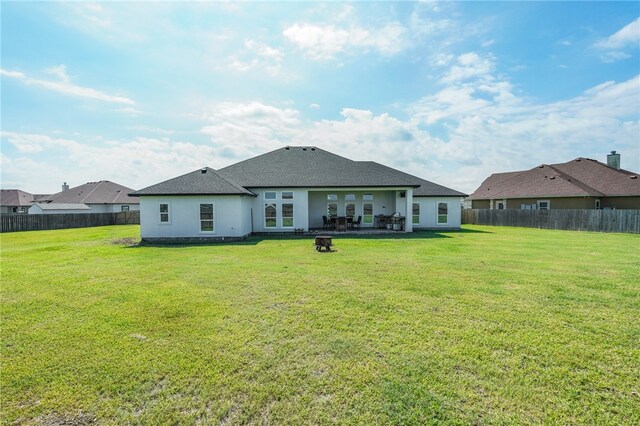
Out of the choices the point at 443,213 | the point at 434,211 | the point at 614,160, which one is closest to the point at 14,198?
the point at 434,211

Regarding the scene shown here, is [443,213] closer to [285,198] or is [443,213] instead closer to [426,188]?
[426,188]

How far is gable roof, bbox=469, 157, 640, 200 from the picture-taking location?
24.3 m

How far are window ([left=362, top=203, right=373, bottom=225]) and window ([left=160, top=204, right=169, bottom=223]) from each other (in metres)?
12.1

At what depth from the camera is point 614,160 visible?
27984mm

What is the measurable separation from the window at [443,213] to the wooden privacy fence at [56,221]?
30398mm

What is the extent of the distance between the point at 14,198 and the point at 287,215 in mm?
50289

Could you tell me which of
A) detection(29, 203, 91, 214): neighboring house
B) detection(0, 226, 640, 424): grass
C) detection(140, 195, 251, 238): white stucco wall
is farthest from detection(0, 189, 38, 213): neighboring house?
detection(0, 226, 640, 424): grass

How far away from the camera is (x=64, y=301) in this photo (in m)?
6.10

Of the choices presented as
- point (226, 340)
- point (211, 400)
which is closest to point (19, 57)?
point (226, 340)

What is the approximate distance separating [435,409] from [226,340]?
2.74 meters

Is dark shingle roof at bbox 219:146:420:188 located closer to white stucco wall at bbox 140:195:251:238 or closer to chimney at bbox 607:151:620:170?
white stucco wall at bbox 140:195:251:238

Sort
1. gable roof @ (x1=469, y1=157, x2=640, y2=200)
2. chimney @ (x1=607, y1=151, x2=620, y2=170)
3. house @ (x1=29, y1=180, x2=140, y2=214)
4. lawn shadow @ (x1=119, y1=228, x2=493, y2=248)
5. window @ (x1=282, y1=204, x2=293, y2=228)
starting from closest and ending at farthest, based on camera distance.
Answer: lawn shadow @ (x1=119, y1=228, x2=493, y2=248) → window @ (x1=282, y1=204, x2=293, y2=228) → gable roof @ (x1=469, y1=157, x2=640, y2=200) → chimney @ (x1=607, y1=151, x2=620, y2=170) → house @ (x1=29, y1=180, x2=140, y2=214)

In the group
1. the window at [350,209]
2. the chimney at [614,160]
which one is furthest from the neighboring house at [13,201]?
the chimney at [614,160]

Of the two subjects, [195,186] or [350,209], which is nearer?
[195,186]
